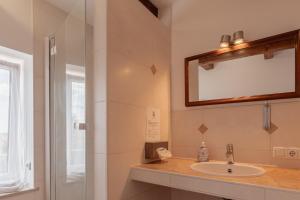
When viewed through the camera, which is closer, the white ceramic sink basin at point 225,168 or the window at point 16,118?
the white ceramic sink basin at point 225,168

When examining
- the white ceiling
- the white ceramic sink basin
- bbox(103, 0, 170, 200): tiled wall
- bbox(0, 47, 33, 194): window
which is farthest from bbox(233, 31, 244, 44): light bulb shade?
bbox(0, 47, 33, 194): window

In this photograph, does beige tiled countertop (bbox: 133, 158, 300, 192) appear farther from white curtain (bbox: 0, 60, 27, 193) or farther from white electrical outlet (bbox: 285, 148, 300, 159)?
white curtain (bbox: 0, 60, 27, 193)

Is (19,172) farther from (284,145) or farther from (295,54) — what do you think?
(295,54)

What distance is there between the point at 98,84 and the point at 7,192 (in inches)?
41.4

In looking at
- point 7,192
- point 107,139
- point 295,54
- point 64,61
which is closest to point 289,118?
point 295,54

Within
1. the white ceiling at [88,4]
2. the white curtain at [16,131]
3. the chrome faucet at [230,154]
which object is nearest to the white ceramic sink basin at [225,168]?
the chrome faucet at [230,154]

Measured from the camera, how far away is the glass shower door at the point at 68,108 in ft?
4.94

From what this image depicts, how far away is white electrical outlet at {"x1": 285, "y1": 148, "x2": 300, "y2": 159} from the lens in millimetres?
1415

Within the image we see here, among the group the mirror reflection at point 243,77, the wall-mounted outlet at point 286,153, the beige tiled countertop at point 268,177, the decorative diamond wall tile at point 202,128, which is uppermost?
the mirror reflection at point 243,77

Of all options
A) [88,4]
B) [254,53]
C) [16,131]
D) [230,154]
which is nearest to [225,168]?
[230,154]

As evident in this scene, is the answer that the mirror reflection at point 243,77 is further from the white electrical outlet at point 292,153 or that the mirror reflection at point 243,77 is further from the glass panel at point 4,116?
the glass panel at point 4,116

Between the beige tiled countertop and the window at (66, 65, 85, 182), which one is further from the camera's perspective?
the window at (66, 65, 85, 182)

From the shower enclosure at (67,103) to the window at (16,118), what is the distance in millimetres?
168

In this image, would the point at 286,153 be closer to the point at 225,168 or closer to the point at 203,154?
the point at 225,168
